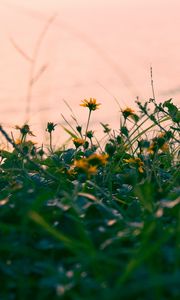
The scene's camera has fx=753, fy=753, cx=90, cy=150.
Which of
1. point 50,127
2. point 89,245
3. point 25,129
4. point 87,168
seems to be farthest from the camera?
point 50,127

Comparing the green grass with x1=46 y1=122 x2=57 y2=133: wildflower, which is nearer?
the green grass

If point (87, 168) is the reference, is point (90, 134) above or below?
above

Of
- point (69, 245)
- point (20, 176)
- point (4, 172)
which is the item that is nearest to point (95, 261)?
point (69, 245)

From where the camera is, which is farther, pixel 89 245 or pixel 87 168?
pixel 87 168

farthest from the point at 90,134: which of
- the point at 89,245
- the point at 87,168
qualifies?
the point at 89,245

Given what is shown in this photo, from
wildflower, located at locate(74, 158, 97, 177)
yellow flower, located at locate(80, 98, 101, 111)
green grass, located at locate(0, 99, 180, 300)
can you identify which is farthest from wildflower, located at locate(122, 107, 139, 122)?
wildflower, located at locate(74, 158, 97, 177)

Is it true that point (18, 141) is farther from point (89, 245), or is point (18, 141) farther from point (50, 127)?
point (89, 245)

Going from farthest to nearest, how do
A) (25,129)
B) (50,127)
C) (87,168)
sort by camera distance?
(50,127)
(25,129)
(87,168)

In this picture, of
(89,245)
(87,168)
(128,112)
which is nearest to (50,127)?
(128,112)

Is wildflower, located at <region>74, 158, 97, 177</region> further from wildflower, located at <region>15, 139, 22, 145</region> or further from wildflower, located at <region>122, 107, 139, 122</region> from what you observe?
wildflower, located at <region>15, 139, 22, 145</region>

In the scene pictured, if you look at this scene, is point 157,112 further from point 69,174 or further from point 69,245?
point 69,245

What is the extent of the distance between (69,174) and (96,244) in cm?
104

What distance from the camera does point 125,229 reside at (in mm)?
2250

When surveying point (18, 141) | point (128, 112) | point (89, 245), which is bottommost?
point (89, 245)
